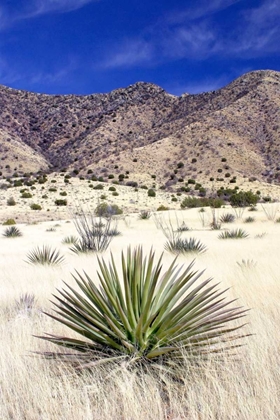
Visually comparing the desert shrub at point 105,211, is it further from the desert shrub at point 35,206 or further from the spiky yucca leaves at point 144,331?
the spiky yucca leaves at point 144,331

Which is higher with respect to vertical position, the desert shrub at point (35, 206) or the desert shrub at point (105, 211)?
the desert shrub at point (35, 206)

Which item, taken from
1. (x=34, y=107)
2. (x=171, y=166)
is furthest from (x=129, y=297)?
(x=34, y=107)

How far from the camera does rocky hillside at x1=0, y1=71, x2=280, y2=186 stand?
55281 millimetres

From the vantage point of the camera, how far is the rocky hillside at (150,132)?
55281mm

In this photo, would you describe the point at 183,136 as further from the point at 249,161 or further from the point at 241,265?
the point at 241,265

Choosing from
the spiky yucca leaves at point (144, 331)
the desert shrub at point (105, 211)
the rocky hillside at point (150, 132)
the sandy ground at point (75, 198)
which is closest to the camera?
the spiky yucca leaves at point (144, 331)

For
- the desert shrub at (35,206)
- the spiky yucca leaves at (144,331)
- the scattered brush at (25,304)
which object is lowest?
the scattered brush at (25,304)

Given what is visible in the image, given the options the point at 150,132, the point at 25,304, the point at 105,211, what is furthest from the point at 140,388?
the point at 150,132

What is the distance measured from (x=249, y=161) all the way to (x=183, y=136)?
11752mm

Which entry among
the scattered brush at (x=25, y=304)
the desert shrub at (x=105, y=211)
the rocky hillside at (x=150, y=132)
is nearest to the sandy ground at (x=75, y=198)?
the desert shrub at (x=105, y=211)

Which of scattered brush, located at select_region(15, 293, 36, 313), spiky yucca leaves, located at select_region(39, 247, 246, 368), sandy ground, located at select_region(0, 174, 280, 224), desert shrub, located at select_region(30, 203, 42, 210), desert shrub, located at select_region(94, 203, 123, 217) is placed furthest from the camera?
desert shrub, located at select_region(30, 203, 42, 210)

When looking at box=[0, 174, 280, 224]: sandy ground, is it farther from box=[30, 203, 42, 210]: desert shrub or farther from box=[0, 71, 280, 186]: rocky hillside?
box=[0, 71, 280, 186]: rocky hillside

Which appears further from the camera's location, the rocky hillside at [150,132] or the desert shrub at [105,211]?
the rocky hillside at [150,132]

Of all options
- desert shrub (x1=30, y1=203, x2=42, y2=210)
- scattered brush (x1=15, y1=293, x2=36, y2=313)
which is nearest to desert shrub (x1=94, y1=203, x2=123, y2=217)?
desert shrub (x1=30, y1=203, x2=42, y2=210)
